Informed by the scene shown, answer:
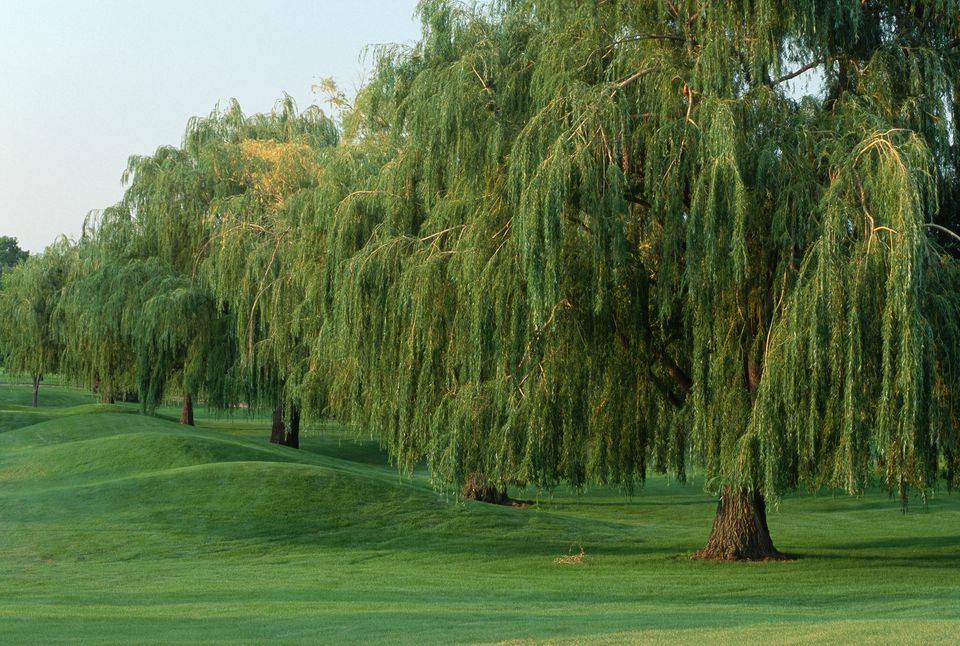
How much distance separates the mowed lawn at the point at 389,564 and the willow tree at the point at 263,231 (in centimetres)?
261

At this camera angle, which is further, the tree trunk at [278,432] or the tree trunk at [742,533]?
the tree trunk at [278,432]

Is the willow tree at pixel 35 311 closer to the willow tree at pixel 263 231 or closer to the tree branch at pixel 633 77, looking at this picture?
the willow tree at pixel 263 231

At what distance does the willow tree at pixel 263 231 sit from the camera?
2347 centimetres

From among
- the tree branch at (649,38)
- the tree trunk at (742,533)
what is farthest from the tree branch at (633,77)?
the tree trunk at (742,533)

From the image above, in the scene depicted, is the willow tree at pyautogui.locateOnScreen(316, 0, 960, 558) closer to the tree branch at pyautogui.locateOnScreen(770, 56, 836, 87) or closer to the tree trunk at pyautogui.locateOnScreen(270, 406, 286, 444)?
the tree branch at pyautogui.locateOnScreen(770, 56, 836, 87)

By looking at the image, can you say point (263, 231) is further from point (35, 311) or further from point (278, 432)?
point (35, 311)

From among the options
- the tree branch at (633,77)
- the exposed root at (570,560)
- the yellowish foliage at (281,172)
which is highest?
the yellowish foliage at (281,172)

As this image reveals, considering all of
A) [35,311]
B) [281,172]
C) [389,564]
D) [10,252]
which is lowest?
[389,564]

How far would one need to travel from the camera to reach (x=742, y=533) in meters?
15.5

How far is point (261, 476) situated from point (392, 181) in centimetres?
801

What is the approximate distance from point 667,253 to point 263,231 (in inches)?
587

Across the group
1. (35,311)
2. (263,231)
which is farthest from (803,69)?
(35,311)

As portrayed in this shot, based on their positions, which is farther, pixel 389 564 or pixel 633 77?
pixel 389 564

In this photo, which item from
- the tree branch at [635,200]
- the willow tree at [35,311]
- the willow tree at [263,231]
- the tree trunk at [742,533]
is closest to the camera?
the tree branch at [635,200]
